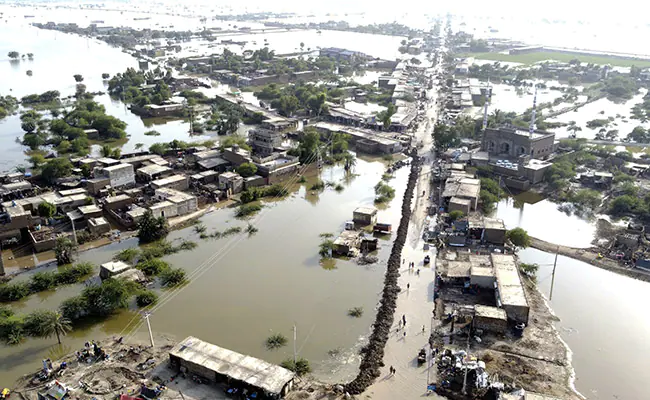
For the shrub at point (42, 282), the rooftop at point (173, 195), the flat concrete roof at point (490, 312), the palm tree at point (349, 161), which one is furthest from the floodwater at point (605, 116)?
the shrub at point (42, 282)

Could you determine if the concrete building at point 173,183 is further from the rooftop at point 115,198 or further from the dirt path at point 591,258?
the dirt path at point 591,258

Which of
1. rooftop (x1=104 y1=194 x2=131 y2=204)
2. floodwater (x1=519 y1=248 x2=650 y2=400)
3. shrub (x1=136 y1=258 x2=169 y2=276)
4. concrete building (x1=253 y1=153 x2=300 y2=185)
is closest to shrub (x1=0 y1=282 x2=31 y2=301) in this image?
shrub (x1=136 y1=258 x2=169 y2=276)

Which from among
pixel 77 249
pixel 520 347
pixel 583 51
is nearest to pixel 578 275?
pixel 520 347

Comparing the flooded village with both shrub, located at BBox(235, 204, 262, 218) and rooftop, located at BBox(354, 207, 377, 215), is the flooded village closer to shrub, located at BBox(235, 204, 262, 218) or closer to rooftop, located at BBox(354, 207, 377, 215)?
shrub, located at BBox(235, 204, 262, 218)

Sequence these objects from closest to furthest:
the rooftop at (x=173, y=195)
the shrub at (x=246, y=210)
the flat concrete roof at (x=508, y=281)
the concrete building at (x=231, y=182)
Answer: the flat concrete roof at (x=508, y=281) < the rooftop at (x=173, y=195) < the shrub at (x=246, y=210) < the concrete building at (x=231, y=182)

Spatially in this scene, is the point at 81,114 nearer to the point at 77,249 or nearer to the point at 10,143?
the point at 10,143

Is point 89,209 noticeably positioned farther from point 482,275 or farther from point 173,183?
point 482,275

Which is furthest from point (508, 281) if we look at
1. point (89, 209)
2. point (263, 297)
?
point (89, 209)

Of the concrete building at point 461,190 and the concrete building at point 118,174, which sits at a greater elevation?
the concrete building at point 461,190

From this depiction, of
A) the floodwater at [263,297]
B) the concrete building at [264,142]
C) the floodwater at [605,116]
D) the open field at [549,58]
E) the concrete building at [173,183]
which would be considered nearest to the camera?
the floodwater at [263,297]
